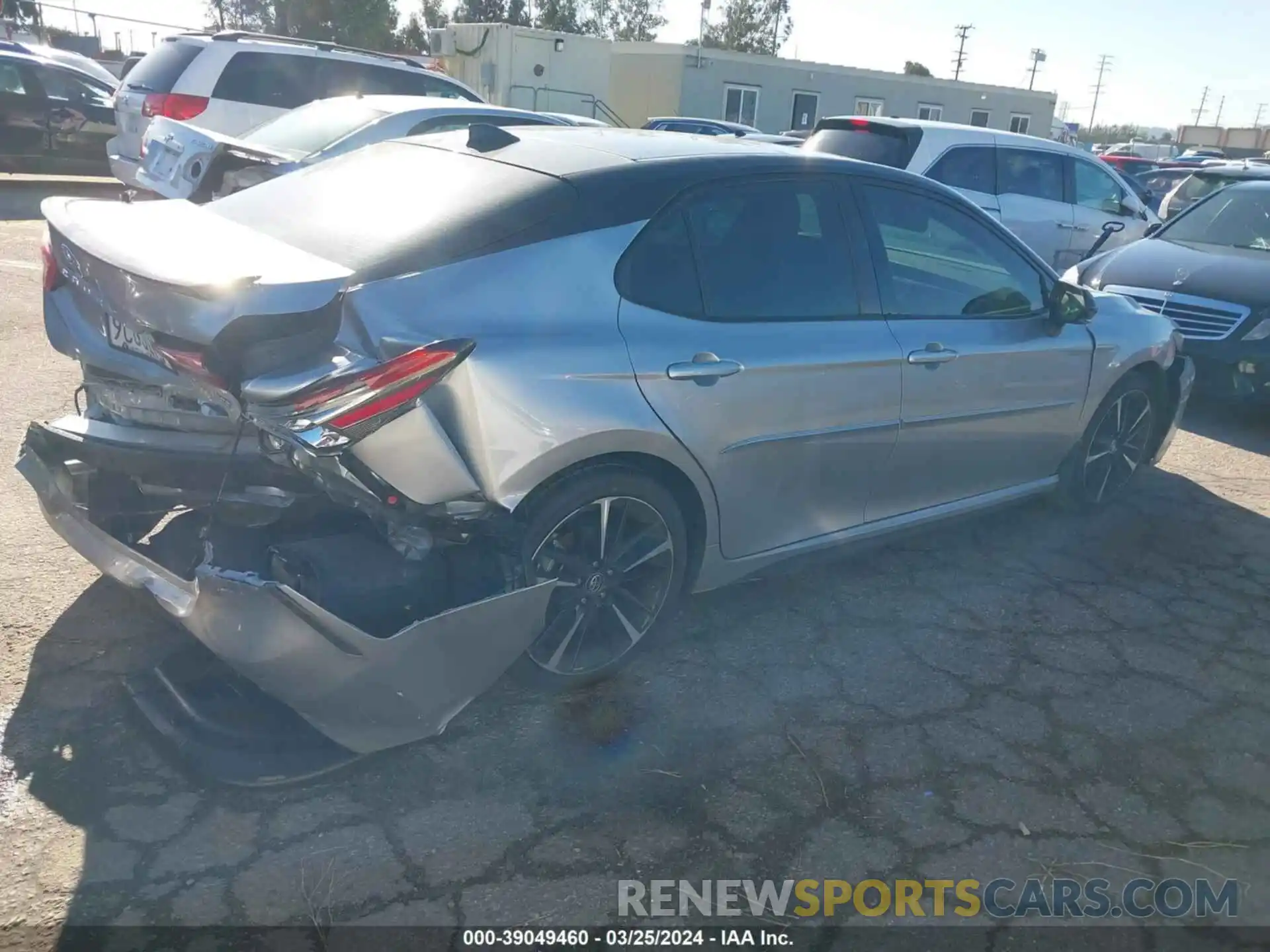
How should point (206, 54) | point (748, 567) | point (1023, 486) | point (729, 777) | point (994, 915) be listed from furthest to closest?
point (206, 54) < point (1023, 486) < point (748, 567) < point (729, 777) < point (994, 915)

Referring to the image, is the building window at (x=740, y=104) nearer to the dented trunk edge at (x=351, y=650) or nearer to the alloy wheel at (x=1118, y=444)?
the alloy wheel at (x=1118, y=444)

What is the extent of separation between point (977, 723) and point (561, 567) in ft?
4.87

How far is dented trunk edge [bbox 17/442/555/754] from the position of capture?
8.05 feet

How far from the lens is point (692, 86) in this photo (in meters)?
28.1

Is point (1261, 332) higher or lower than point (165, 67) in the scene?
lower

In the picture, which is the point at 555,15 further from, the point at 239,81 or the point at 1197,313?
the point at 1197,313

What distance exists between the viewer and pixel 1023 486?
4.70 m

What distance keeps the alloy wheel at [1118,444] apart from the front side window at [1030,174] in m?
4.59

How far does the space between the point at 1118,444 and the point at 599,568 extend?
330 centimetres

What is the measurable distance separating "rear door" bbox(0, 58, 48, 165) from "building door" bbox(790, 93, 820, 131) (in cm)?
2095

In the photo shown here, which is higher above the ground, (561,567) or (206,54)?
(206,54)

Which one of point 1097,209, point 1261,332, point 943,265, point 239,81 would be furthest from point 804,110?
point 943,265

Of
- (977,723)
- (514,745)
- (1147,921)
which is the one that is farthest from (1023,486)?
(514,745)

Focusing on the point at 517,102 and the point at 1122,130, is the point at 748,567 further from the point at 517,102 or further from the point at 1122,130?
the point at 1122,130
